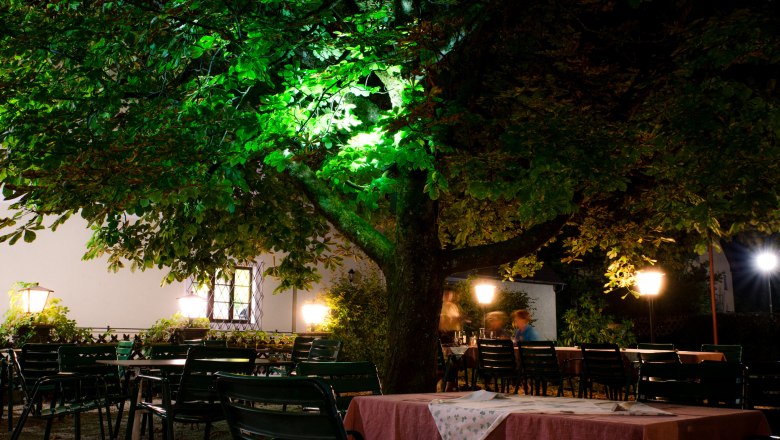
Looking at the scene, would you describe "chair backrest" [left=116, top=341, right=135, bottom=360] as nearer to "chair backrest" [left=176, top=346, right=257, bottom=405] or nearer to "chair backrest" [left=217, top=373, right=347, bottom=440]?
"chair backrest" [left=176, top=346, right=257, bottom=405]

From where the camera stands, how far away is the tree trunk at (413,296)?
24.4 feet

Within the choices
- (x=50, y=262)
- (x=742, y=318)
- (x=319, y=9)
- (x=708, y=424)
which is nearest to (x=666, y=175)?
(x=319, y=9)

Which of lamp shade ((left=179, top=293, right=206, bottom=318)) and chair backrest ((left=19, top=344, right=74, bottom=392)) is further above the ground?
lamp shade ((left=179, top=293, right=206, bottom=318))

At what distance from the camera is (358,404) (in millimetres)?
4023

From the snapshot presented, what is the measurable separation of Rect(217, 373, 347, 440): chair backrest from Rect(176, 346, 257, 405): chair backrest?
9.74ft

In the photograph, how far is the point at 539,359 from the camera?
34.9ft

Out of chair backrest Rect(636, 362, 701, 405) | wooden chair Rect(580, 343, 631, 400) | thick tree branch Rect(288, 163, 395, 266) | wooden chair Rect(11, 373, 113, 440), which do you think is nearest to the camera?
chair backrest Rect(636, 362, 701, 405)

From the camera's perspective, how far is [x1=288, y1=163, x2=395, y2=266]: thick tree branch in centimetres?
814

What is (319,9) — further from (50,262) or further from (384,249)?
(50,262)

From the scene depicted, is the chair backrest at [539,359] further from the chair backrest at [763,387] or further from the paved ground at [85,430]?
the chair backrest at [763,387]

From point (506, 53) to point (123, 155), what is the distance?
465 cm

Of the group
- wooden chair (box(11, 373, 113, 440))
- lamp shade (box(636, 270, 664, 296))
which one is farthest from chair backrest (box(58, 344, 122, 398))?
lamp shade (box(636, 270, 664, 296))

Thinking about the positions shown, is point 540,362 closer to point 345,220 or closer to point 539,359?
point 539,359

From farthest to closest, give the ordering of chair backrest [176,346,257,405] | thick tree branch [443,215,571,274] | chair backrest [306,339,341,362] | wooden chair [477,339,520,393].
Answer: wooden chair [477,339,520,393], chair backrest [306,339,341,362], thick tree branch [443,215,571,274], chair backrest [176,346,257,405]
